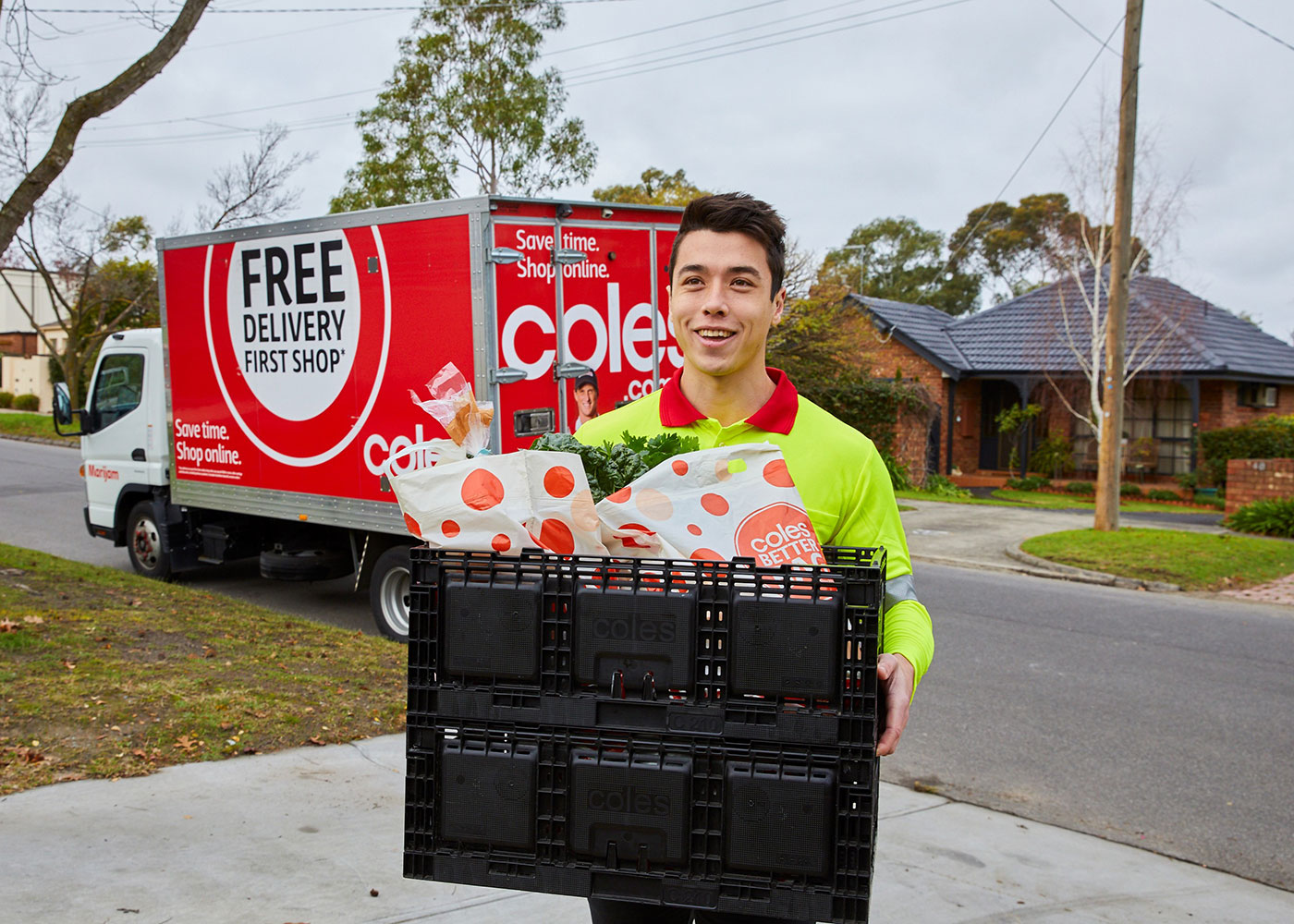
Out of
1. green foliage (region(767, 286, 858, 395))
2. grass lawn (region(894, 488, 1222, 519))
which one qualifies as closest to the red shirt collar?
green foliage (region(767, 286, 858, 395))

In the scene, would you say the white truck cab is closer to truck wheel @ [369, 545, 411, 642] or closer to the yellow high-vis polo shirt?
truck wheel @ [369, 545, 411, 642]

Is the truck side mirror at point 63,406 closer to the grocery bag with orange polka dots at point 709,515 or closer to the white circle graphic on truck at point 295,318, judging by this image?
the white circle graphic on truck at point 295,318

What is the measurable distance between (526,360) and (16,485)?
15030 mm

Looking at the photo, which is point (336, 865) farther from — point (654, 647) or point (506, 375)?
point (506, 375)

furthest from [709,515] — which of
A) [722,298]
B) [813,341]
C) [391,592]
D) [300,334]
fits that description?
[813,341]

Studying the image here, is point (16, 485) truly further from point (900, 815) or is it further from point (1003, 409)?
point (1003, 409)

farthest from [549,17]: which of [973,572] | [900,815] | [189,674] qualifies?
[900,815]

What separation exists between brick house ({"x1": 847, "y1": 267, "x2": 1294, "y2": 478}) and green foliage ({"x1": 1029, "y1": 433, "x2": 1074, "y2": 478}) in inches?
9.5

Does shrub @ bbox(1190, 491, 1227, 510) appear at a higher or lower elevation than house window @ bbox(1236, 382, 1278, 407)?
lower

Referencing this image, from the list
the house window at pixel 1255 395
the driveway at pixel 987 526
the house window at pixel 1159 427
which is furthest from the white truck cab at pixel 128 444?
the house window at pixel 1255 395

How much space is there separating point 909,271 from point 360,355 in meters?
50.1

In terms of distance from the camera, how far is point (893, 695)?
1962 millimetres

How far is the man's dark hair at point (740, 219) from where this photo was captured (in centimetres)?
237

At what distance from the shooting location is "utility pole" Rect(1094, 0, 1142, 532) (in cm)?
1483
